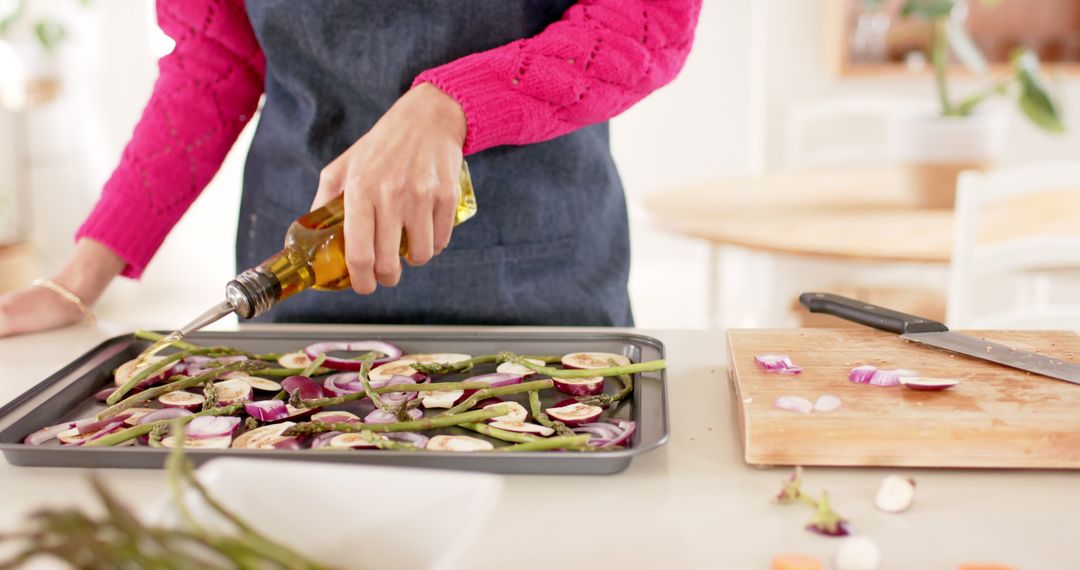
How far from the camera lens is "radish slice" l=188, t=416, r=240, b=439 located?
794 millimetres

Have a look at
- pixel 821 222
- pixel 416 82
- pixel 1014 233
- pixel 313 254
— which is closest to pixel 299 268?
pixel 313 254

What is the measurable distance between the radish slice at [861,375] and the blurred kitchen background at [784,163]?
86 centimetres

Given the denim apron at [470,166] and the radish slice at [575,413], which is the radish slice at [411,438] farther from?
the denim apron at [470,166]

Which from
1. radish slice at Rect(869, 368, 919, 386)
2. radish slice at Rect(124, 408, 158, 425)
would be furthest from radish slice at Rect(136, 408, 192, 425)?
radish slice at Rect(869, 368, 919, 386)

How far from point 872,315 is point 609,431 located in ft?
1.18

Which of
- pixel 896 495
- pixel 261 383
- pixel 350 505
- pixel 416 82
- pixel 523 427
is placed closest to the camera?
pixel 350 505

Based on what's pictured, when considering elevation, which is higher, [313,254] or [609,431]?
[313,254]

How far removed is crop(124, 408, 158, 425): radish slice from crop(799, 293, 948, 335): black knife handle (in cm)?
62

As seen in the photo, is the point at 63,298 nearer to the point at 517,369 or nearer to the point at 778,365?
the point at 517,369

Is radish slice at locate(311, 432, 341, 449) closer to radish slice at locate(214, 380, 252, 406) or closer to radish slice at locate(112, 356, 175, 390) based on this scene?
radish slice at locate(214, 380, 252, 406)

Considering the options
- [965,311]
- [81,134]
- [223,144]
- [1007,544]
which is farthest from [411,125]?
[81,134]

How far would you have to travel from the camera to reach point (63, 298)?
1.21 m

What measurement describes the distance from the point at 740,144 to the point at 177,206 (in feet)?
10.7

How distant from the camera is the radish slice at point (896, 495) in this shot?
0.69m
